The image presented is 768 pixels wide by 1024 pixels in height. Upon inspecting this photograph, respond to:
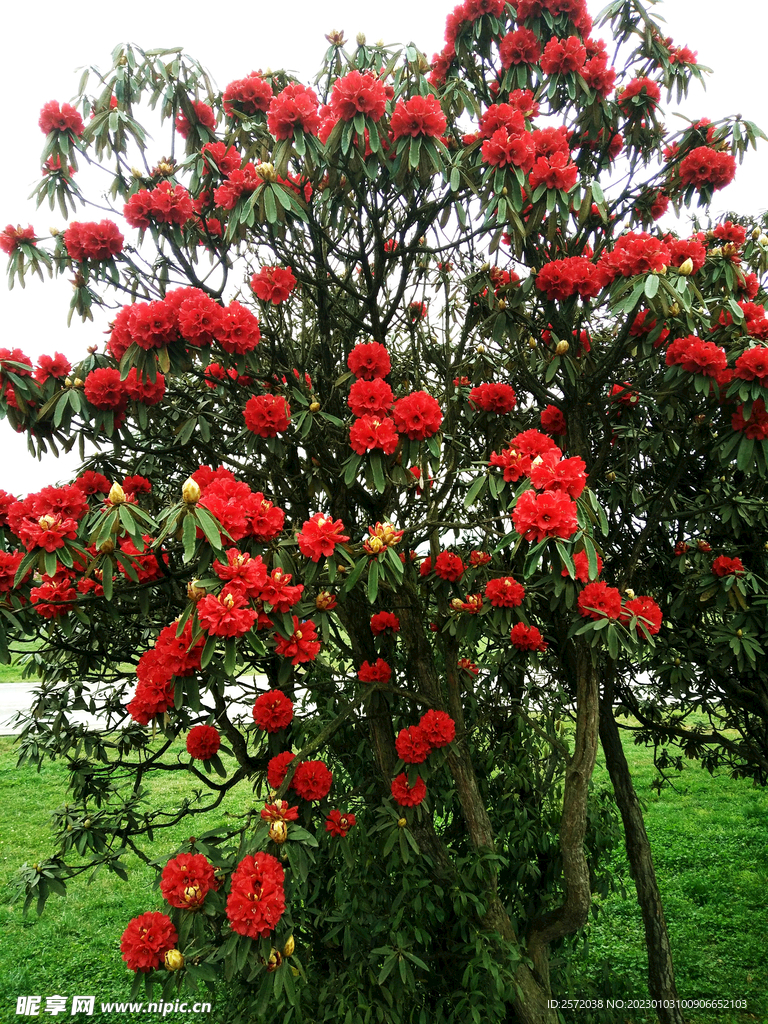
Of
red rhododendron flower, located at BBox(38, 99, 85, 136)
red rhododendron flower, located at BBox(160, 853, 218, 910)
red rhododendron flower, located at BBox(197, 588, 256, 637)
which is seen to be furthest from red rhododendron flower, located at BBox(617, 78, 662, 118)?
red rhododendron flower, located at BBox(160, 853, 218, 910)

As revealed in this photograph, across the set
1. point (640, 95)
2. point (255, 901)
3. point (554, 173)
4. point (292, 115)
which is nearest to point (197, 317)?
point (292, 115)

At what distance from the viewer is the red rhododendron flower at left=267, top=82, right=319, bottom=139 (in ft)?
6.15

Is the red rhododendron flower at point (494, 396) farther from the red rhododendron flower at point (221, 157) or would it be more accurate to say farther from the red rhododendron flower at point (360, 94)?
the red rhododendron flower at point (221, 157)

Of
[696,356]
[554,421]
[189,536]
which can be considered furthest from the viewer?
[554,421]

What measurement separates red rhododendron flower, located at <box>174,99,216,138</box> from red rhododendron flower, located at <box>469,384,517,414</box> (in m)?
1.25

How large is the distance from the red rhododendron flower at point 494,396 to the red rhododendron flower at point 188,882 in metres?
1.58

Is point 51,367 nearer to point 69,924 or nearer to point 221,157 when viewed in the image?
point 221,157

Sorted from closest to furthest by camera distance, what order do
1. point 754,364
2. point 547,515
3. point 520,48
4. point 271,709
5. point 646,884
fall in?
point 547,515 → point 754,364 → point 271,709 → point 520,48 → point 646,884

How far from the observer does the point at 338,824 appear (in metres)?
2.22

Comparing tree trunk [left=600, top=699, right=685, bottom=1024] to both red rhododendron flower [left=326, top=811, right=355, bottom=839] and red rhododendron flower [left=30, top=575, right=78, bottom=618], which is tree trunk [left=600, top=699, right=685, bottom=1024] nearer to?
red rhododendron flower [left=326, top=811, right=355, bottom=839]

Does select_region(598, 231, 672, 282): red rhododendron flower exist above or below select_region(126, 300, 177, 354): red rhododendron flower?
above

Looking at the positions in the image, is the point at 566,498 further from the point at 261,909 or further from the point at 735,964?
the point at 735,964

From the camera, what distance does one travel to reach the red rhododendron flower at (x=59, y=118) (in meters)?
2.20

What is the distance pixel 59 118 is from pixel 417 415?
153 cm
